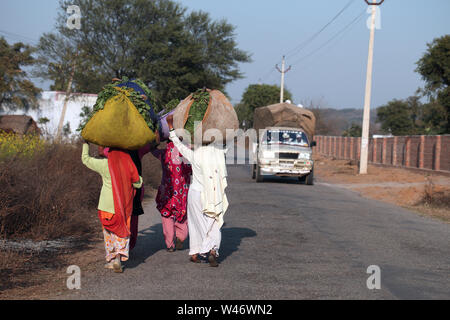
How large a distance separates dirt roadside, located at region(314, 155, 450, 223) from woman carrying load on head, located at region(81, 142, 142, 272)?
8.53 meters

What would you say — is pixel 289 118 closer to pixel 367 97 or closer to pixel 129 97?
pixel 367 97

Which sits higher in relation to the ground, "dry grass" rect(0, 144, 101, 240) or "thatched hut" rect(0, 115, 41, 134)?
"thatched hut" rect(0, 115, 41, 134)

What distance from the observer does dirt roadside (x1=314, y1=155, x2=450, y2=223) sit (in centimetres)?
1502

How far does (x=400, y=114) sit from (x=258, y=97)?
20.5 meters

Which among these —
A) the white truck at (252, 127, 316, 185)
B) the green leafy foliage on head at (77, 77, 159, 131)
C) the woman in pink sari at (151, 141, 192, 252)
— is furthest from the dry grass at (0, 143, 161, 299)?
the white truck at (252, 127, 316, 185)

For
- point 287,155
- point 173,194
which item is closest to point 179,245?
point 173,194

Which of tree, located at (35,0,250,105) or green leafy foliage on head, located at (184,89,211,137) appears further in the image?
tree, located at (35,0,250,105)

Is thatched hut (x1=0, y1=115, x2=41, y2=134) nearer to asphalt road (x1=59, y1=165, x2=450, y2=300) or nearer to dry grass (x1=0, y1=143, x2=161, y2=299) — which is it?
→ dry grass (x1=0, y1=143, x2=161, y2=299)

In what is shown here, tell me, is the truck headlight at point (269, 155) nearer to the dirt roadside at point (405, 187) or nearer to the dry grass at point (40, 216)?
the dirt roadside at point (405, 187)

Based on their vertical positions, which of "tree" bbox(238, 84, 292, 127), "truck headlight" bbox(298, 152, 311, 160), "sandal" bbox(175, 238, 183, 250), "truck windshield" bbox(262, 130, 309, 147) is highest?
"tree" bbox(238, 84, 292, 127)

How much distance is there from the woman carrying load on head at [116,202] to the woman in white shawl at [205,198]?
83cm

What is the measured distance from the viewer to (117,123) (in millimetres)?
6336

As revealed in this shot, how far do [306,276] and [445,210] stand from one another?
9274 mm

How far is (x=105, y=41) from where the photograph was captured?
39938 mm
